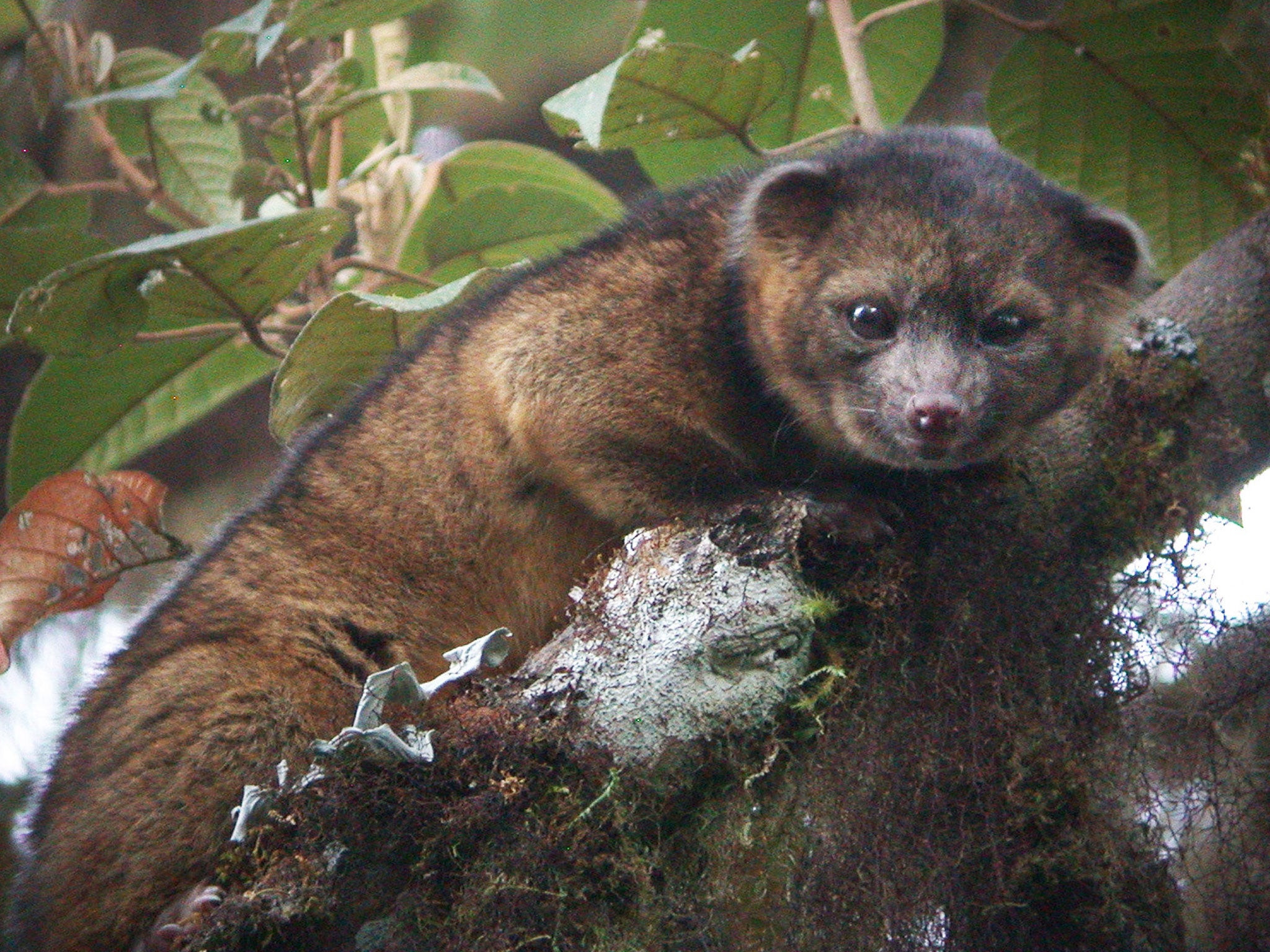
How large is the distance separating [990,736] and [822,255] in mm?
1402

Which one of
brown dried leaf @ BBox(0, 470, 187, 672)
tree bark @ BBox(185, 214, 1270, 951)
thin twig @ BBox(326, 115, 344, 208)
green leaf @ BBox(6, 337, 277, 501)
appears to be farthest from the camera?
thin twig @ BBox(326, 115, 344, 208)

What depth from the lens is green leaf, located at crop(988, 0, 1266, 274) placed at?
4.28m

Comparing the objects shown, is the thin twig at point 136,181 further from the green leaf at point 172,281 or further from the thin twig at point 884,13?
the thin twig at point 884,13

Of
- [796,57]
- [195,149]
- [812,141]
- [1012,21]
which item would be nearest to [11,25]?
[195,149]

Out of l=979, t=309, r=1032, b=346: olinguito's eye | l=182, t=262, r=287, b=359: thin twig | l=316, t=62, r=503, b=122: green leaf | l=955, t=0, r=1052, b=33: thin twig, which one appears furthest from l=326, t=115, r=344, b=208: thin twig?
l=979, t=309, r=1032, b=346: olinguito's eye

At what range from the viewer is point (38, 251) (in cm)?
421

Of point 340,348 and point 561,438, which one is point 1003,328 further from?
point 340,348

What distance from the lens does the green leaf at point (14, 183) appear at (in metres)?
4.68

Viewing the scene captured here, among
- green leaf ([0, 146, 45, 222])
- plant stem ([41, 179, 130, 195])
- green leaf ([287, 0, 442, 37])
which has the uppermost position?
green leaf ([287, 0, 442, 37])

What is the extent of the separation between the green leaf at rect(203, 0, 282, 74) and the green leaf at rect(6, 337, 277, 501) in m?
0.96

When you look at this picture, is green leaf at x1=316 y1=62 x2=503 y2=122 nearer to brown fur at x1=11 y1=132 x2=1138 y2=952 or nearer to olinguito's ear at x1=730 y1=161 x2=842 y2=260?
brown fur at x1=11 y1=132 x2=1138 y2=952

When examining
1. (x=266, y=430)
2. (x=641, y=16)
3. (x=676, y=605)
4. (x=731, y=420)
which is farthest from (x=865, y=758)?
(x=266, y=430)

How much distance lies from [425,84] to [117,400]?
1.68 meters

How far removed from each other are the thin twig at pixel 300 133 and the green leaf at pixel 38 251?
705 millimetres
